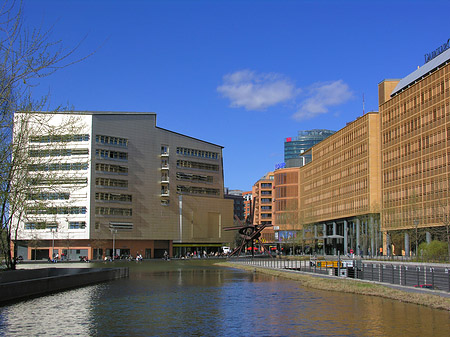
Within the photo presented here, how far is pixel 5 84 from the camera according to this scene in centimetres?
1661

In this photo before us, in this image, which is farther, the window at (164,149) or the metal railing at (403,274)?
the window at (164,149)

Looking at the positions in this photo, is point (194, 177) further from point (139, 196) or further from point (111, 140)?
point (111, 140)

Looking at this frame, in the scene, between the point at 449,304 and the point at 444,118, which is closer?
the point at 449,304

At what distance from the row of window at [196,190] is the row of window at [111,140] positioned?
728 inches

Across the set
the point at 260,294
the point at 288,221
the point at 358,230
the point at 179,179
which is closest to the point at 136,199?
the point at 179,179

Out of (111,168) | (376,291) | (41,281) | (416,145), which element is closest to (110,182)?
(111,168)

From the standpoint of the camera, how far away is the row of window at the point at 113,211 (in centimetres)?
11837

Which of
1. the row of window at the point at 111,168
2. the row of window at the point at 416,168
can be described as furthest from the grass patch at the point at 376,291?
the row of window at the point at 111,168

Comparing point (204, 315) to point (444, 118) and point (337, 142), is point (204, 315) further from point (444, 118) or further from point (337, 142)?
point (337, 142)

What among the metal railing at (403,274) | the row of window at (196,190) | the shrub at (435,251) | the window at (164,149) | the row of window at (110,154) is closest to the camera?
the metal railing at (403,274)

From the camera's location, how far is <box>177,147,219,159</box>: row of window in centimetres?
13650

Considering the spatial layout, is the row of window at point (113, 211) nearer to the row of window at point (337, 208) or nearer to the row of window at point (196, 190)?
the row of window at point (196, 190)

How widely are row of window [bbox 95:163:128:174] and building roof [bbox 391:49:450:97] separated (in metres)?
59.4

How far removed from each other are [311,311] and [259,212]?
16574cm
